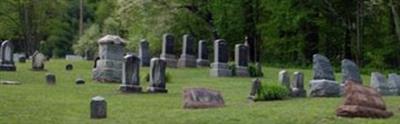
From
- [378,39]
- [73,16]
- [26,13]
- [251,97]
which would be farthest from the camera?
[73,16]

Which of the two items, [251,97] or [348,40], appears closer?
[251,97]

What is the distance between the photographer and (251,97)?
67.0ft

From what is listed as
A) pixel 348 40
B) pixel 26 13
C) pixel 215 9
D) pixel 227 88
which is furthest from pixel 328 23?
pixel 26 13

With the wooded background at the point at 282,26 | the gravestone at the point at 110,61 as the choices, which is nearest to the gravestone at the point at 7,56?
the gravestone at the point at 110,61

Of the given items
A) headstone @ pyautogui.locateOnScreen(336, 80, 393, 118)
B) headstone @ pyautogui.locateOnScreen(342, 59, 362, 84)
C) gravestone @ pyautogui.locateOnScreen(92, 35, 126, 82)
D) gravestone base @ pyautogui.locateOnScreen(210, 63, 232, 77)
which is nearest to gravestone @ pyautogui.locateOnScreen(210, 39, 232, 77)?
gravestone base @ pyautogui.locateOnScreen(210, 63, 232, 77)

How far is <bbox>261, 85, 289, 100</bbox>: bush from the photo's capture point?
19984 mm

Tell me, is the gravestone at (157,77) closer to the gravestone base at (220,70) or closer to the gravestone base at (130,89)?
the gravestone base at (130,89)

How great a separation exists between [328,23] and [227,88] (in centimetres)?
2336

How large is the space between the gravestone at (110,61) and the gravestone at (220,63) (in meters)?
5.03

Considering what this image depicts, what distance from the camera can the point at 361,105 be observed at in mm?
16125

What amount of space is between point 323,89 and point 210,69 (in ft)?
45.1

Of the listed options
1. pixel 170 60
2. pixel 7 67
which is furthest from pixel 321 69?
pixel 170 60

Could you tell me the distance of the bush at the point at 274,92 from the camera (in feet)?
65.6

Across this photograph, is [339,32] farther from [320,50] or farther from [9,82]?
[9,82]
